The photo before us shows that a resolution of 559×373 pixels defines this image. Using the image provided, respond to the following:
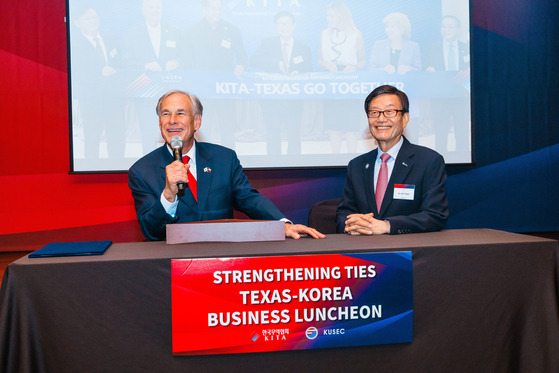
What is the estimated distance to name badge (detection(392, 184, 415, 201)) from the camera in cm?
205

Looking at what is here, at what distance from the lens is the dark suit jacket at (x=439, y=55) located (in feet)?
13.4

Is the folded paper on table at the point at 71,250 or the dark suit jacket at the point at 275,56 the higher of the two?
the dark suit jacket at the point at 275,56

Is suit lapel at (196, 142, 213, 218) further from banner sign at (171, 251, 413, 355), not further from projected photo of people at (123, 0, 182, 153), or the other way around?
projected photo of people at (123, 0, 182, 153)

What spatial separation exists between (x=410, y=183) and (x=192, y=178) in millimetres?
1077

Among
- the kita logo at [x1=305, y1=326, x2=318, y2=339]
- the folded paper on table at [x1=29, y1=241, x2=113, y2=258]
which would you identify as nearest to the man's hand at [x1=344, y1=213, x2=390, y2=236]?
the kita logo at [x1=305, y1=326, x2=318, y2=339]

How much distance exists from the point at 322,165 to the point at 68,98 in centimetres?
234

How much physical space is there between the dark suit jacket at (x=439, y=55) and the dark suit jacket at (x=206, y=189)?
8.71 ft

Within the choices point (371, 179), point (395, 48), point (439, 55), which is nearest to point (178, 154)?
point (371, 179)

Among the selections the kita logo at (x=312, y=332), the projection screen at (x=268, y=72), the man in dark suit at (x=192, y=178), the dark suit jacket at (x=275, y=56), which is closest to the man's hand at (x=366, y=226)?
the man in dark suit at (x=192, y=178)

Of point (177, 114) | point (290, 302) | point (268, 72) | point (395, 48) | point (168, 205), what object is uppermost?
point (395, 48)

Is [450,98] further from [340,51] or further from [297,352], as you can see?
[297,352]

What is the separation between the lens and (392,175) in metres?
2.16

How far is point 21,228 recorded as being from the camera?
4141 millimetres

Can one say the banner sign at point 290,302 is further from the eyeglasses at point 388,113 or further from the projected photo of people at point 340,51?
the projected photo of people at point 340,51
